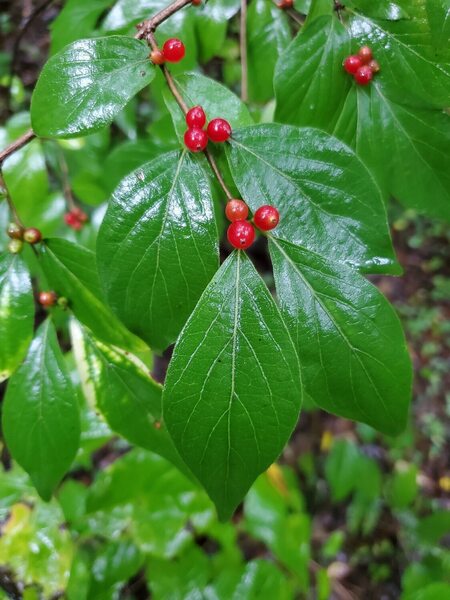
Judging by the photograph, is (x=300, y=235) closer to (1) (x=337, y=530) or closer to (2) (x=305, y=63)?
(2) (x=305, y=63)

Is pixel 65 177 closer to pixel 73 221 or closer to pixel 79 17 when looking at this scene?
pixel 73 221

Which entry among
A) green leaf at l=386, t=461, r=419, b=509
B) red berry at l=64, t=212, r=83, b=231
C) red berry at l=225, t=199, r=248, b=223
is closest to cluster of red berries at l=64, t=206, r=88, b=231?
red berry at l=64, t=212, r=83, b=231

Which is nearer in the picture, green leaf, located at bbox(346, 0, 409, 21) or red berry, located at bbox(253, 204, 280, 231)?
red berry, located at bbox(253, 204, 280, 231)

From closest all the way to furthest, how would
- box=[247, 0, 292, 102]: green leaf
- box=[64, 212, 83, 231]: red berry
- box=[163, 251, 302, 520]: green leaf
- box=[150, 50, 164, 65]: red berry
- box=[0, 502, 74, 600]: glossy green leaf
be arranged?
box=[163, 251, 302, 520]: green leaf → box=[150, 50, 164, 65]: red berry → box=[247, 0, 292, 102]: green leaf → box=[0, 502, 74, 600]: glossy green leaf → box=[64, 212, 83, 231]: red berry

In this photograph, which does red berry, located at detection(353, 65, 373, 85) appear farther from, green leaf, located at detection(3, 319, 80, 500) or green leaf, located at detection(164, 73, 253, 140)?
green leaf, located at detection(3, 319, 80, 500)

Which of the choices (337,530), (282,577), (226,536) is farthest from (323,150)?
(337,530)

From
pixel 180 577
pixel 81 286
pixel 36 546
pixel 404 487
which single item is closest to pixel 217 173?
pixel 81 286

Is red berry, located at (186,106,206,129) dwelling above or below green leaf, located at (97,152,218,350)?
above
